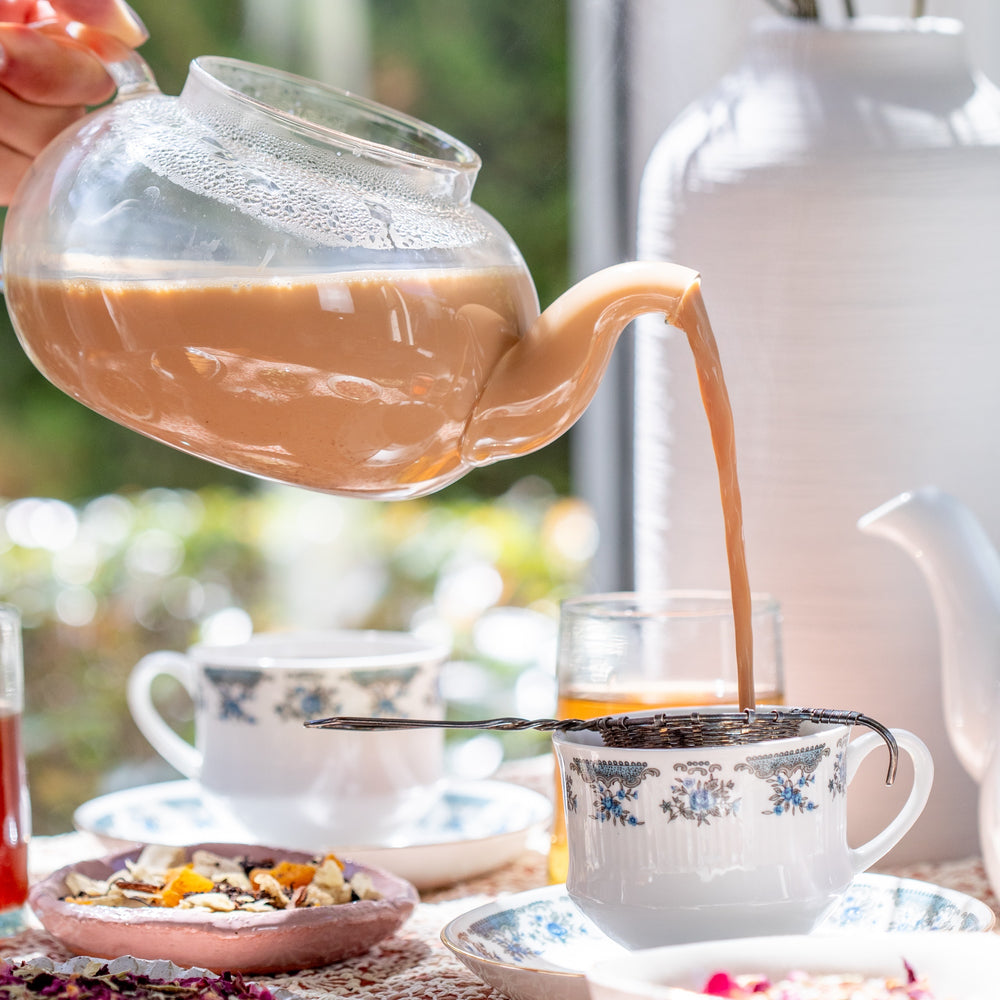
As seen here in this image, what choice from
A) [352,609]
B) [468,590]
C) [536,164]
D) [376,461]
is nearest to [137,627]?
[352,609]

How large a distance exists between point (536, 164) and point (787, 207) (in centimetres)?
124

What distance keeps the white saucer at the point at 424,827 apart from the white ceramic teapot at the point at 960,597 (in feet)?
0.73

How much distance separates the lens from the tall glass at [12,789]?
0.61 metres

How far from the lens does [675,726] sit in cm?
53

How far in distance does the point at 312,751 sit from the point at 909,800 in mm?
289

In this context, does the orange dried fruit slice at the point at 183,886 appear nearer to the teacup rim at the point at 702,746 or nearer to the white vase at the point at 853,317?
the teacup rim at the point at 702,746

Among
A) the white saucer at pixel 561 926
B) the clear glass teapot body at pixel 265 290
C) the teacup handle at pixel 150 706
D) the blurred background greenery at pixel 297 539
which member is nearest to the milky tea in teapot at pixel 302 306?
the clear glass teapot body at pixel 265 290

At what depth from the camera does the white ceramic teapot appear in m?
0.62

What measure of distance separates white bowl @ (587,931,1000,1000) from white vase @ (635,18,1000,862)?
0.30 meters

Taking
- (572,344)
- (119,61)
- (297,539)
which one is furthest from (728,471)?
(297,539)

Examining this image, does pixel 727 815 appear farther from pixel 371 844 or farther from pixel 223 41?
pixel 223 41

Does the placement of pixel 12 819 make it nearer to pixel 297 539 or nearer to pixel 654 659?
pixel 654 659

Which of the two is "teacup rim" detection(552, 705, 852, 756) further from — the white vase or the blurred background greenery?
the blurred background greenery

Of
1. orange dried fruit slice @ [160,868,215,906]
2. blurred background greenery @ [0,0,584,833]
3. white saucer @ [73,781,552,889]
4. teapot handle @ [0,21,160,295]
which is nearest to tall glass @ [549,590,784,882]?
white saucer @ [73,781,552,889]
